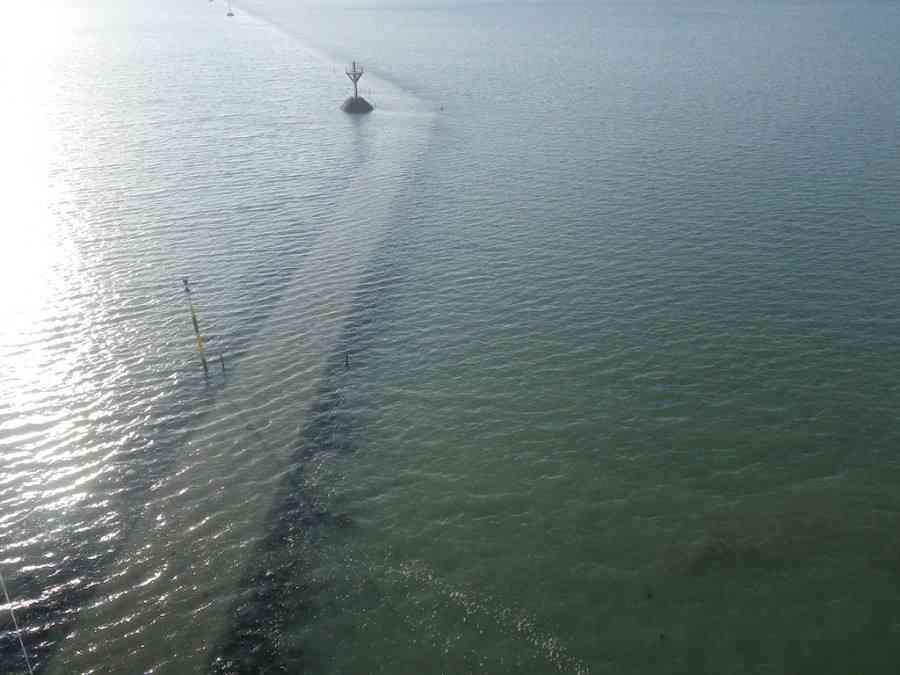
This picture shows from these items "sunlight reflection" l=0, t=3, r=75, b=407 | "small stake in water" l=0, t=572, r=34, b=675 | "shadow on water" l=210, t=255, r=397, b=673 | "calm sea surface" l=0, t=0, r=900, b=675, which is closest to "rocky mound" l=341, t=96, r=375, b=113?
"calm sea surface" l=0, t=0, r=900, b=675

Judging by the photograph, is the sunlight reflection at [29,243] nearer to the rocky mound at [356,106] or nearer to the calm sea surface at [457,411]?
the calm sea surface at [457,411]

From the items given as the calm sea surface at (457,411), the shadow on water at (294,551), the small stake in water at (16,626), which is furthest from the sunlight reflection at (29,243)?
the shadow on water at (294,551)

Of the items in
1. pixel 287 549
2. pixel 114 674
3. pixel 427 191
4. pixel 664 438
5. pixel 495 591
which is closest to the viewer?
pixel 114 674

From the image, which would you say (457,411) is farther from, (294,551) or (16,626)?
(16,626)

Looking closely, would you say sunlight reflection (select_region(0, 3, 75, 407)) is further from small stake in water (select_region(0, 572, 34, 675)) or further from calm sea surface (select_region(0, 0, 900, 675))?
small stake in water (select_region(0, 572, 34, 675))

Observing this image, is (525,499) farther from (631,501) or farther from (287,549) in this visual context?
(287,549)

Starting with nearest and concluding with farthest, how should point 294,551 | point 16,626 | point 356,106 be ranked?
point 16,626, point 294,551, point 356,106

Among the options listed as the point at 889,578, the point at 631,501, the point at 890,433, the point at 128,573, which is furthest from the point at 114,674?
the point at 890,433

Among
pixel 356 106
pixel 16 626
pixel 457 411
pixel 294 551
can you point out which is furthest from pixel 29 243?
Answer: pixel 356 106
